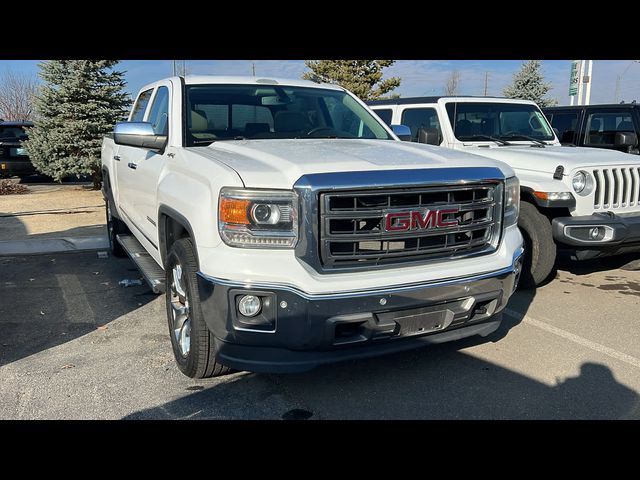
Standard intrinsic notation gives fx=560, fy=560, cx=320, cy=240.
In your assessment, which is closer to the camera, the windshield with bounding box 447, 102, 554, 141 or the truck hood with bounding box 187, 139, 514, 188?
the truck hood with bounding box 187, 139, 514, 188

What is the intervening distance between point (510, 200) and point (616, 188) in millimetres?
2573

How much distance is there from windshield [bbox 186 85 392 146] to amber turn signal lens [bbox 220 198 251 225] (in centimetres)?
126

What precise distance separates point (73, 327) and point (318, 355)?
2654mm

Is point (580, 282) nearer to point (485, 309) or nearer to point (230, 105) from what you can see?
point (485, 309)

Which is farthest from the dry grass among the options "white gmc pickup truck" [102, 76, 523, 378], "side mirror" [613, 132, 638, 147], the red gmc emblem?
the red gmc emblem

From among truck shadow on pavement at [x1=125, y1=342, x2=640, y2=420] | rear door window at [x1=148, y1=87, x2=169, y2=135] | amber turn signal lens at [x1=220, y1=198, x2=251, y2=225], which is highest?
rear door window at [x1=148, y1=87, x2=169, y2=135]

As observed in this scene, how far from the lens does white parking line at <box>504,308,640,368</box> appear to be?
3934 mm

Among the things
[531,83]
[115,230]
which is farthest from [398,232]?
[531,83]

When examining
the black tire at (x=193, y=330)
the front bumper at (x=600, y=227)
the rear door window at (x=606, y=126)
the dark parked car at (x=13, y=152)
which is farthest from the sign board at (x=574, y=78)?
the black tire at (x=193, y=330)

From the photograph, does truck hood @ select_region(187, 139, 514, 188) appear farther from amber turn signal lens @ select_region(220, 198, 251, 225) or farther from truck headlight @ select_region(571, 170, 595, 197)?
truck headlight @ select_region(571, 170, 595, 197)

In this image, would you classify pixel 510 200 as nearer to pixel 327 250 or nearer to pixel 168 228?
pixel 327 250

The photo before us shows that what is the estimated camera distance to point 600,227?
5.23 metres
